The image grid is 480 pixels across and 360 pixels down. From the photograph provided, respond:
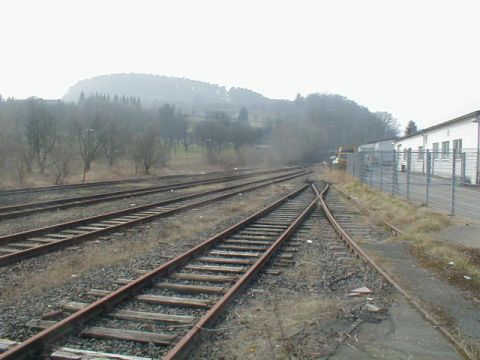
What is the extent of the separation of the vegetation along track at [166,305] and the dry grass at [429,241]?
3.13m

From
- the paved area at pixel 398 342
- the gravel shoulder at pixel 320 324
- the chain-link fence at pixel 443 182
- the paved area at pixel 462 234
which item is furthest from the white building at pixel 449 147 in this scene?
the paved area at pixel 398 342

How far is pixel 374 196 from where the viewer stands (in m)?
20.3

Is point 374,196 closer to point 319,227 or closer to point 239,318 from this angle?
point 319,227

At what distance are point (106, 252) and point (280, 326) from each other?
4910mm

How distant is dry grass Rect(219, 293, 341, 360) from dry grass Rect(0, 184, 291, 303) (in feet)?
10.6

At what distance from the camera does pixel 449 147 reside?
31234 mm

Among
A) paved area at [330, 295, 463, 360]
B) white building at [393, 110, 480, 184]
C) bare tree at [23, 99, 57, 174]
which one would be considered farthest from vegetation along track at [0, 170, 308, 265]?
bare tree at [23, 99, 57, 174]

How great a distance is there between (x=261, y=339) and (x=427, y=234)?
7766 mm

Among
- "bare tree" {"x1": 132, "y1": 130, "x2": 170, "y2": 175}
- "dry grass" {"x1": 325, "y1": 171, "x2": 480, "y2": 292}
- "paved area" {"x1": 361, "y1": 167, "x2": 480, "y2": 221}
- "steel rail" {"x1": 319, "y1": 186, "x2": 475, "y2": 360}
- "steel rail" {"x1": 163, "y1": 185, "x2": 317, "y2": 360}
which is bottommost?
"dry grass" {"x1": 325, "y1": 171, "x2": 480, "y2": 292}

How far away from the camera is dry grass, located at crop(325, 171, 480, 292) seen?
7.68 metres

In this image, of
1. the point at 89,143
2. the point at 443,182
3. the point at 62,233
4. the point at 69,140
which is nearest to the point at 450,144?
the point at 443,182

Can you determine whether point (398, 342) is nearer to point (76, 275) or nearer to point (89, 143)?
point (76, 275)

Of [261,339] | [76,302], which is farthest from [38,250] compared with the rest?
[261,339]

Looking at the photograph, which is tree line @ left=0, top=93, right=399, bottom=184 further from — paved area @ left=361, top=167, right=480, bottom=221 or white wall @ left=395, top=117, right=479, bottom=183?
white wall @ left=395, top=117, right=479, bottom=183
